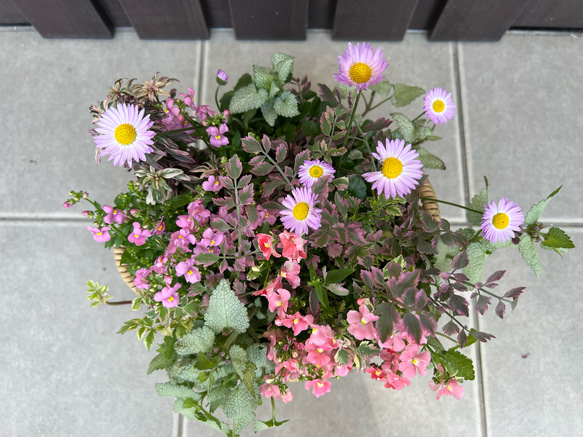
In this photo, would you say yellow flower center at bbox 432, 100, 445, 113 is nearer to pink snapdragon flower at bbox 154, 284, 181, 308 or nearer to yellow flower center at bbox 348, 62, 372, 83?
yellow flower center at bbox 348, 62, 372, 83

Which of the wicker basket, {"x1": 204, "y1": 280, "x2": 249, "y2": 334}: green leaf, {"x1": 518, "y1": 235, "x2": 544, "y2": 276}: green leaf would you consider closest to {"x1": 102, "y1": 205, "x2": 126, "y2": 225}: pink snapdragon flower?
the wicker basket

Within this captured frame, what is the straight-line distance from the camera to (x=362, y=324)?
2.10 ft

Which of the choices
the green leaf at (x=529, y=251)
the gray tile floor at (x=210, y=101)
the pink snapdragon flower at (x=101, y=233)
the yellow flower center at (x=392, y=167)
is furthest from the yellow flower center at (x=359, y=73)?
the gray tile floor at (x=210, y=101)

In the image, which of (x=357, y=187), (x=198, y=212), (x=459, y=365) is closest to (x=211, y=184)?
(x=198, y=212)

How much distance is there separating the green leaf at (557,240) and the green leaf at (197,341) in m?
0.55

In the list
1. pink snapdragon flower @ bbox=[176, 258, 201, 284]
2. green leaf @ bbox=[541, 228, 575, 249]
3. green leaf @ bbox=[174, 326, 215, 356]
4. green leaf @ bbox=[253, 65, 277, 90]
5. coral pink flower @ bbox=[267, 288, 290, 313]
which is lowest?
green leaf @ bbox=[174, 326, 215, 356]

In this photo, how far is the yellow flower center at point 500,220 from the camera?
70cm

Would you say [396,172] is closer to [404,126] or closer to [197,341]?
[404,126]

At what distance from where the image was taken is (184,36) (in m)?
1.27

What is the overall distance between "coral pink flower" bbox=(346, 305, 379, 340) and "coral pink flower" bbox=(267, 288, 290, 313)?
0.33 ft

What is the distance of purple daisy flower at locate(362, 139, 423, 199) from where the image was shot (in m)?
0.66

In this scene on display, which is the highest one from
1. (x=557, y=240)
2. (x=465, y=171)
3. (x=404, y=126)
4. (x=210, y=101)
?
(x=210, y=101)

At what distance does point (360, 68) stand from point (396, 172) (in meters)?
0.16

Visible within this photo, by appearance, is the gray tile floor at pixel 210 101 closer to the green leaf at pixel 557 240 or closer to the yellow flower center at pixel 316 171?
the green leaf at pixel 557 240
